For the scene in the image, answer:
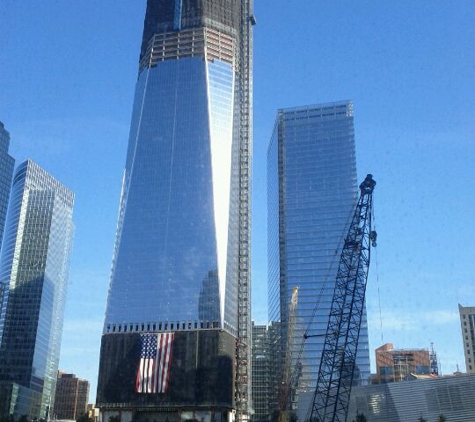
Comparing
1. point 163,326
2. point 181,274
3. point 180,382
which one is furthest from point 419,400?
point 181,274

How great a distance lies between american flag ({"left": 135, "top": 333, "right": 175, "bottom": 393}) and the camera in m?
172

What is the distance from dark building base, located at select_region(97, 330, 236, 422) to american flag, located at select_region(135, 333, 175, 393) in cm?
134

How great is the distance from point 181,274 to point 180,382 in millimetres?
28853

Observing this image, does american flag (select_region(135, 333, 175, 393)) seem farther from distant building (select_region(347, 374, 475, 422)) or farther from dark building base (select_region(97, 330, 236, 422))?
distant building (select_region(347, 374, 475, 422))

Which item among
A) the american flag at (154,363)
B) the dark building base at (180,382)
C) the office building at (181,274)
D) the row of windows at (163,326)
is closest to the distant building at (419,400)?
the dark building base at (180,382)

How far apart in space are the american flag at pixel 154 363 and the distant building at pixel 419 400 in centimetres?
5061

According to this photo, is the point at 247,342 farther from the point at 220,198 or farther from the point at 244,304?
the point at 220,198

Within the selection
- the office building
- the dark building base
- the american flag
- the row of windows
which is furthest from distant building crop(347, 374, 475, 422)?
the american flag

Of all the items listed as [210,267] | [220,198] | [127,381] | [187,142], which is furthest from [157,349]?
[187,142]

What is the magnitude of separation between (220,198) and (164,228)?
59.1ft

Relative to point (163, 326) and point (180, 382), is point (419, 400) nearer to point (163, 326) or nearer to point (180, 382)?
point (180, 382)

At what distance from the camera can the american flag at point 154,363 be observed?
172m

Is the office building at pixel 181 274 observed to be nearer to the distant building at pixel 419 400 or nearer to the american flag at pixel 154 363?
the american flag at pixel 154 363

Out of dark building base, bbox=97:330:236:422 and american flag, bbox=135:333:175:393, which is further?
american flag, bbox=135:333:175:393
